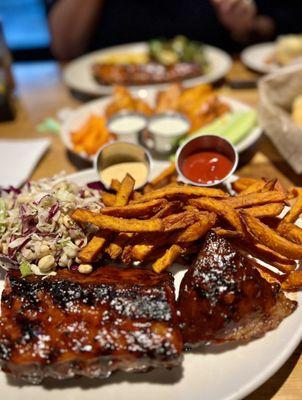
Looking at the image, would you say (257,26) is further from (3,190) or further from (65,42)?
(3,190)

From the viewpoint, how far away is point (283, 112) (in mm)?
3611

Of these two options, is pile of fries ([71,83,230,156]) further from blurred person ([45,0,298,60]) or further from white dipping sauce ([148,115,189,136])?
blurred person ([45,0,298,60])

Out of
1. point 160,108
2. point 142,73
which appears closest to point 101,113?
point 160,108

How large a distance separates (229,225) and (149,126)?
5.70ft

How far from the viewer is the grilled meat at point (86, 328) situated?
185 cm

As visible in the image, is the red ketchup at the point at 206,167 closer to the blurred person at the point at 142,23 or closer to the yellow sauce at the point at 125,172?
the yellow sauce at the point at 125,172

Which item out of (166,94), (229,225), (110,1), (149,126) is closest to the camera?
(229,225)

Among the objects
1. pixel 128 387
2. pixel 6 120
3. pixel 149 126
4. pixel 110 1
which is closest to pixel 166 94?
pixel 149 126

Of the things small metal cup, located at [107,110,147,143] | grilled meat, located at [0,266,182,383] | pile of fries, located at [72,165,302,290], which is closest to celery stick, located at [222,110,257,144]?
small metal cup, located at [107,110,147,143]

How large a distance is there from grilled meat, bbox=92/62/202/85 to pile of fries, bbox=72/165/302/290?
2.84 m

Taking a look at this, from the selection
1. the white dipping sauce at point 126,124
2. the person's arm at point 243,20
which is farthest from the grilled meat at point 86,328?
the person's arm at point 243,20

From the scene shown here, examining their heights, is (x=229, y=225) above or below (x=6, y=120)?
above

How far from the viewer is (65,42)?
6.23 metres

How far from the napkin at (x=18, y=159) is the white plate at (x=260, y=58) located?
2.76 m
